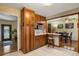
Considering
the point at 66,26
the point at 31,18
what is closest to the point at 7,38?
the point at 31,18

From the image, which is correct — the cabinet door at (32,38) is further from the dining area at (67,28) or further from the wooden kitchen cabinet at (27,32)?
the dining area at (67,28)

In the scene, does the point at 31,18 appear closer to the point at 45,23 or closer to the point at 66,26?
the point at 45,23

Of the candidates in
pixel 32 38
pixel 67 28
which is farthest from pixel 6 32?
pixel 67 28

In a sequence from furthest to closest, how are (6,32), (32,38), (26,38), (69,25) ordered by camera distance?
(6,32)
(69,25)
(32,38)
(26,38)

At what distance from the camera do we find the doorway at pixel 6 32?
684 cm

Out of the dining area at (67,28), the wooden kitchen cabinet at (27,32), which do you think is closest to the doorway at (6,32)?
the dining area at (67,28)

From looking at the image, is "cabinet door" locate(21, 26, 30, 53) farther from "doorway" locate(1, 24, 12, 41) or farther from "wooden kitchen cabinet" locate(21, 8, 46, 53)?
"doorway" locate(1, 24, 12, 41)

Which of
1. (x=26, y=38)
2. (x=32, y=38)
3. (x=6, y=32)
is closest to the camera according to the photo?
(x=26, y=38)

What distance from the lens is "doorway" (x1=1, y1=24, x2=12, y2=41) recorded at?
A: 6840 millimetres

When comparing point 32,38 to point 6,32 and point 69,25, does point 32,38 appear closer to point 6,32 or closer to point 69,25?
point 6,32

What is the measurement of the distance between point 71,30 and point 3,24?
5.78 meters

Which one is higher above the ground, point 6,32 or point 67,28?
point 67,28

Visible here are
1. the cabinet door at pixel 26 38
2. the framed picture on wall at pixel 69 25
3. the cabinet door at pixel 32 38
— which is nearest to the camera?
the cabinet door at pixel 26 38

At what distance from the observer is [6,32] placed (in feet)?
23.5
